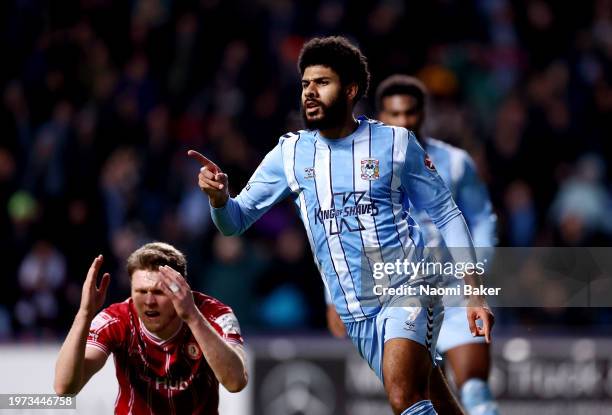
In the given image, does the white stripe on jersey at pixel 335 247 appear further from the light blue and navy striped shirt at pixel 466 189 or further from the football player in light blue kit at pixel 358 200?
the light blue and navy striped shirt at pixel 466 189

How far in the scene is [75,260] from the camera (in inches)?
449

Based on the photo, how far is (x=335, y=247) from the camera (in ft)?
20.2

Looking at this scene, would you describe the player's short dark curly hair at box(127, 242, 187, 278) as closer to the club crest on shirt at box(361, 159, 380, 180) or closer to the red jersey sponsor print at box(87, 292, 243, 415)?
the red jersey sponsor print at box(87, 292, 243, 415)

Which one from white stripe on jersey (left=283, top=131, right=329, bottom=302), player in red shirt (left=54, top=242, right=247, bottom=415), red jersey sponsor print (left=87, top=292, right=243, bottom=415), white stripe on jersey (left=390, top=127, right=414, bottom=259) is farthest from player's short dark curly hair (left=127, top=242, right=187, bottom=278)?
white stripe on jersey (left=390, top=127, right=414, bottom=259)

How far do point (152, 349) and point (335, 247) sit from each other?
3.19 feet

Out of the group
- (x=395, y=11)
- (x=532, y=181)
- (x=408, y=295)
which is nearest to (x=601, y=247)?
(x=532, y=181)

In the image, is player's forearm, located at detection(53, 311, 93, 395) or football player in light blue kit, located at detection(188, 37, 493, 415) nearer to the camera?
player's forearm, located at detection(53, 311, 93, 395)

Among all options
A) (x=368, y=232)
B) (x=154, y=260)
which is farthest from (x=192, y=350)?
(x=368, y=232)

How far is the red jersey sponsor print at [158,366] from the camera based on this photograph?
5910 mm

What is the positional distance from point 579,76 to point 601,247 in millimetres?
3201

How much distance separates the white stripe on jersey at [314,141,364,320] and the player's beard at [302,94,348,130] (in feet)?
0.44

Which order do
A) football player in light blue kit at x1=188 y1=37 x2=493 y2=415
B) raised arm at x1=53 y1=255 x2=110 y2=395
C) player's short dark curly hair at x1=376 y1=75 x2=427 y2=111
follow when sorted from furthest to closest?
player's short dark curly hair at x1=376 y1=75 x2=427 y2=111 → football player in light blue kit at x1=188 y1=37 x2=493 y2=415 → raised arm at x1=53 y1=255 x2=110 y2=395

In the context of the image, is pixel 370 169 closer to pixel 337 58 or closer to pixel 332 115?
pixel 332 115

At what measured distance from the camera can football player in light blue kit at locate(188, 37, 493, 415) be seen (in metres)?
6.07
